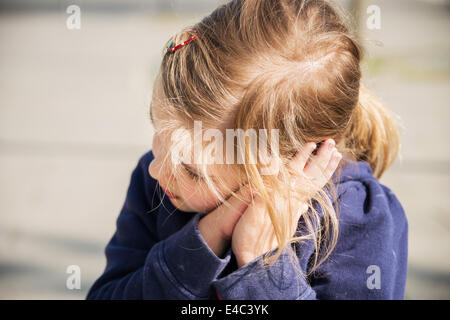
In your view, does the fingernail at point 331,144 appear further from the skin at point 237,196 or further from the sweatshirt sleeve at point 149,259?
the sweatshirt sleeve at point 149,259

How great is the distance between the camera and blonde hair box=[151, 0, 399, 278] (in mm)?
762

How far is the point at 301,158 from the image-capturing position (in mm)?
813

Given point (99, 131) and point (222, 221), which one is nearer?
point (222, 221)

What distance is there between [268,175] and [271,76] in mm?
171

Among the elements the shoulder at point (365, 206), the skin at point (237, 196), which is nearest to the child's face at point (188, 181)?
the skin at point (237, 196)

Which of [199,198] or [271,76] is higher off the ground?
[271,76]

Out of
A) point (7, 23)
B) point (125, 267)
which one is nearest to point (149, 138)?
point (125, 267)

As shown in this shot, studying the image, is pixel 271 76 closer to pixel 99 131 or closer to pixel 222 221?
pixel 222 221

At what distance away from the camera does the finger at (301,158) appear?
810 millimetres

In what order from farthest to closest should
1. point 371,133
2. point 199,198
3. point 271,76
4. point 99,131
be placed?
point 99,131
point 371,133
point 199,198
point 271,76

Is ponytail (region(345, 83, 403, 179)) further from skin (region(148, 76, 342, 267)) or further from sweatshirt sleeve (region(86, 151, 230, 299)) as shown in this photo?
sweatshirt sleeve (region(86, 151, 230, 299))

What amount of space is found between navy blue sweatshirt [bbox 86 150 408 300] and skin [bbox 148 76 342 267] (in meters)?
0.03

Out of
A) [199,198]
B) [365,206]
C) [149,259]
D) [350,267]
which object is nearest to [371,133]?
[365,206]

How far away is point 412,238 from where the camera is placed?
1.92 m
